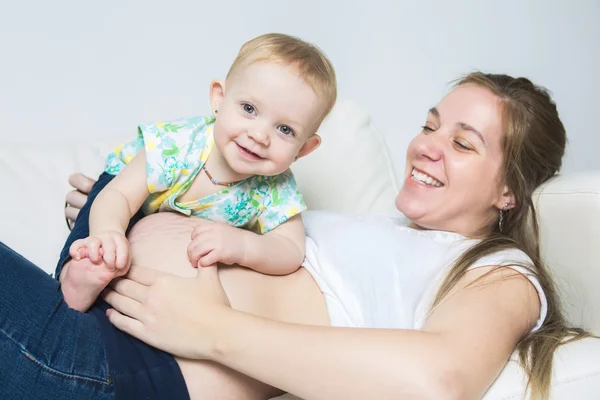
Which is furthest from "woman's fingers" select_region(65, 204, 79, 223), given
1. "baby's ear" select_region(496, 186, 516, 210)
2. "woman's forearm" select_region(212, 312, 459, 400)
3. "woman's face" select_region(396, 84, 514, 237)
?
"baby's ear" select_region(496, 186, 516, 210)

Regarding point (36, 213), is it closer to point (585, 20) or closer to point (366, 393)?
point (366, 393)

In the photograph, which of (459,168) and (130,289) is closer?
(130,289)

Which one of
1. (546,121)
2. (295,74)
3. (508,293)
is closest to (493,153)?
(546,121)

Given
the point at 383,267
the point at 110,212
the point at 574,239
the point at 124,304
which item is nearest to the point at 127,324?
the point at 124,304

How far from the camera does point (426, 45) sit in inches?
113

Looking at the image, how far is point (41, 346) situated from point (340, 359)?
0.52 m

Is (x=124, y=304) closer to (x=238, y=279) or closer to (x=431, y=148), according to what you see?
(x=238, y=279)

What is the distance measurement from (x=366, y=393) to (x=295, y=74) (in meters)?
0.67

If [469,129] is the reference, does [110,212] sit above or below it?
below

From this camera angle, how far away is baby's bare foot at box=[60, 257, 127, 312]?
50.6 inches

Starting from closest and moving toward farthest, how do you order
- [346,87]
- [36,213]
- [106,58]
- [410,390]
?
[410,390]
[36,213]
[106,58]
[346,87]

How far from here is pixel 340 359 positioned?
1160 millimetres

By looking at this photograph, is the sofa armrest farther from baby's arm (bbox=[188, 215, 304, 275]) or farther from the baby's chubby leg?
the baby's chubby leg

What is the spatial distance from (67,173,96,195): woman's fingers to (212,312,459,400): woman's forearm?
76 cm
